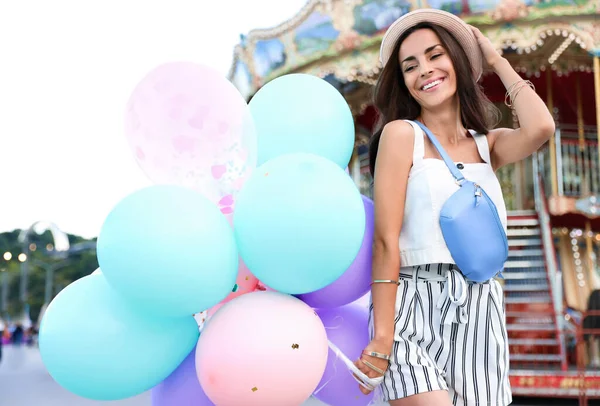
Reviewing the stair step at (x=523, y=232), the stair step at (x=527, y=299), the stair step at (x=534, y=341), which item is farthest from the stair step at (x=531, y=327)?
the stair step at (x=523, y=232)

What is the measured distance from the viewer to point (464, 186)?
172cm

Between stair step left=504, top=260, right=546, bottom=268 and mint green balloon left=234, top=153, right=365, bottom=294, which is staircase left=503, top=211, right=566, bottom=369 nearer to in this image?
stair step left=504, top=260, right=546, bottom=268

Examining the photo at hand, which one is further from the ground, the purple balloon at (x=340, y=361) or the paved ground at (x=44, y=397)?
the purple balloon at (x=340, y=361)

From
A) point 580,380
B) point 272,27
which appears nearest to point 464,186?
point 580,380

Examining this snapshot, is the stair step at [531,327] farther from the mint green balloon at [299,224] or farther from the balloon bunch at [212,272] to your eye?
the mint green balloon at [299,224]

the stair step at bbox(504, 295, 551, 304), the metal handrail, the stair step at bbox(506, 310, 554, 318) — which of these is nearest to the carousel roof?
the metal handrail

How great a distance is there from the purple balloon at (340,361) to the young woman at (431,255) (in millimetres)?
127

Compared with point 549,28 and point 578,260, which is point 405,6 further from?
point 578,260

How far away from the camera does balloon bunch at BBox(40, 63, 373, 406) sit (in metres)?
1.54

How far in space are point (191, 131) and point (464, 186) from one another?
0.80 metres

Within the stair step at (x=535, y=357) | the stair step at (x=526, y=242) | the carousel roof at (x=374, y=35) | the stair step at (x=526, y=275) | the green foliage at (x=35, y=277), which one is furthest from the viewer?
the green foliage at (x=35, y=277)

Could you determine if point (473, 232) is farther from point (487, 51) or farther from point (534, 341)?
point (534, 341)

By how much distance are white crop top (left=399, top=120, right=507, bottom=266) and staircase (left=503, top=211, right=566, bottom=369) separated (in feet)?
18.6

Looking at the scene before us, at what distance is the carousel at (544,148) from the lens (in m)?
7.20
